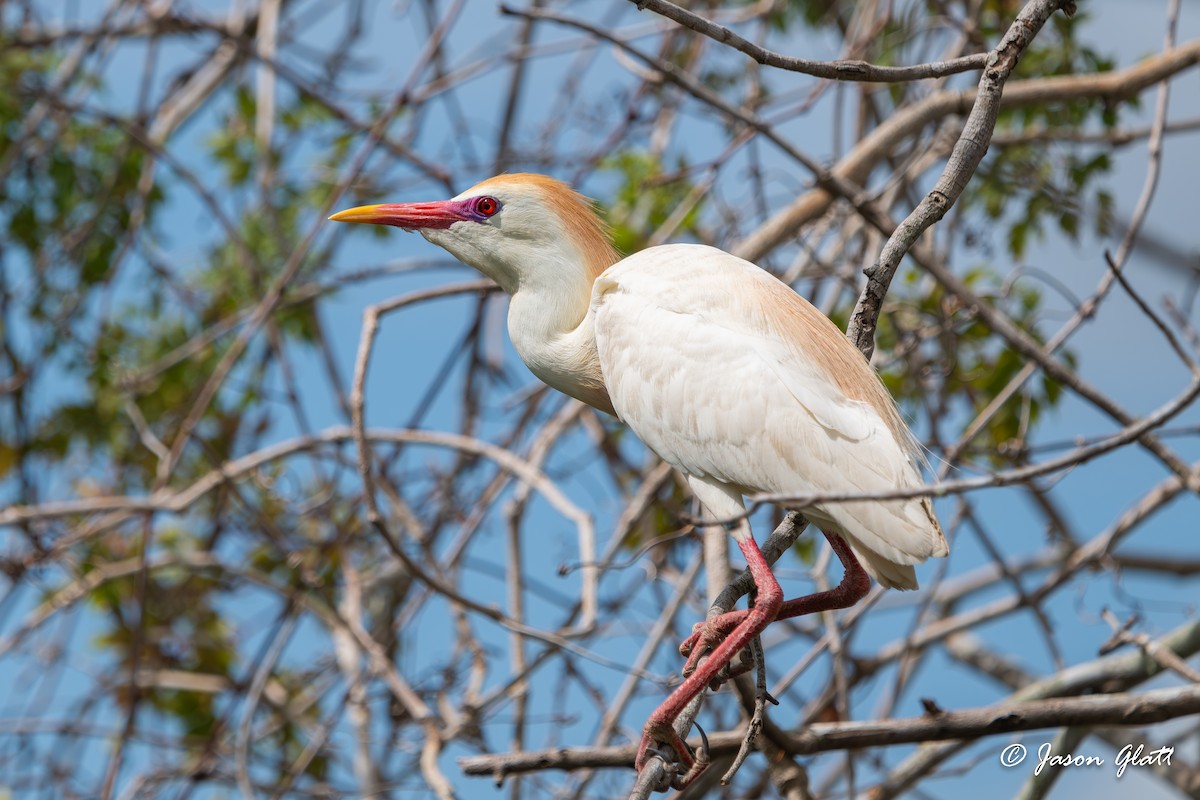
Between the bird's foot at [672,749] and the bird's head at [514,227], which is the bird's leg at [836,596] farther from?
the bird's head at [514,227]

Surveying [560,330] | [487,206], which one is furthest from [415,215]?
[560,330]

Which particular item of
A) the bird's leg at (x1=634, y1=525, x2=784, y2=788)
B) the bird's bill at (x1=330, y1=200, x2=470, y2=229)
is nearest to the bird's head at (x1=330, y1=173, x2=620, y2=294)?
the bird's bill at (x1=330, y1=200, x2=470, y2=229)

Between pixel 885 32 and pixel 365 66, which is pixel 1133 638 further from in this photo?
pixel 365 66

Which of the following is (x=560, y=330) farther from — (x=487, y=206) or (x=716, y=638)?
(x=716, y=638)

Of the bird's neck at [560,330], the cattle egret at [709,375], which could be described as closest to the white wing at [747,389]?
the cattle egret at [709,375]

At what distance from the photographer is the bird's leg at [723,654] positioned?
7.74 feet

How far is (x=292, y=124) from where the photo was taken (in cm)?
573

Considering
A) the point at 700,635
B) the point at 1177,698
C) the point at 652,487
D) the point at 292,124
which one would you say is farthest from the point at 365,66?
the point at 1177,698

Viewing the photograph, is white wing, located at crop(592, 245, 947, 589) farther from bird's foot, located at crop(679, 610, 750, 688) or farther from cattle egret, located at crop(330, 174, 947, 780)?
bird's foot, located at crop(679, 610, 750, 688)

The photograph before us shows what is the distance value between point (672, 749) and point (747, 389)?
2.45 ft

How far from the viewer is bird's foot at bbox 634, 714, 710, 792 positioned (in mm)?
2375

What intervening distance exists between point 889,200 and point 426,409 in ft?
6.30

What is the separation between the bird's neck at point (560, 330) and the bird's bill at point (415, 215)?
256 millimetres

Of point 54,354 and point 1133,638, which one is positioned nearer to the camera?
point 1133,638
